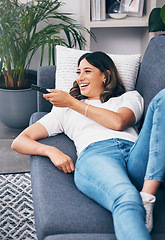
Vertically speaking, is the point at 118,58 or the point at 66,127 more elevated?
the point at 118,58

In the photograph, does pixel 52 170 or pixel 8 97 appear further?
pixel 8 97

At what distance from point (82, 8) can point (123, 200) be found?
229 centimetres

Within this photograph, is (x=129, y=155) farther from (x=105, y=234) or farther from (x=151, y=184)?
(x=105, y=234)

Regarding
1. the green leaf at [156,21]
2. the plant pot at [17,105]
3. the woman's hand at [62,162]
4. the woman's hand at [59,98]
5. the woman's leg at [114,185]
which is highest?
the green leaf at [156,21]

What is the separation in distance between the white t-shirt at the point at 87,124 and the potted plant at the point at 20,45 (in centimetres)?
90

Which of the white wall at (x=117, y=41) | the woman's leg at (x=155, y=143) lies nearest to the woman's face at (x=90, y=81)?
the woman's leg at (x=155, y=143)

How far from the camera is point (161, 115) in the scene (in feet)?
3.67

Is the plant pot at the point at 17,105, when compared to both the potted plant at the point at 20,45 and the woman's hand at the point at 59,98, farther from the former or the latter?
the woman's hand at the point at 59,98

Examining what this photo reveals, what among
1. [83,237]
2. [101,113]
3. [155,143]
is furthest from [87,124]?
[83,237]

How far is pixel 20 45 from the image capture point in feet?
8.22

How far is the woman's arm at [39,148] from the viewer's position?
139 centimetres

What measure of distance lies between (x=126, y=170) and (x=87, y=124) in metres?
0.32

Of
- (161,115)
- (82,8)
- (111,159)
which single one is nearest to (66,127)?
(111,159)

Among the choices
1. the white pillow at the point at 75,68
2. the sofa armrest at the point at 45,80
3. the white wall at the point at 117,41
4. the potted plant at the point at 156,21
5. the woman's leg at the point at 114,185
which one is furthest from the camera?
the white wall at the point at 117,41
